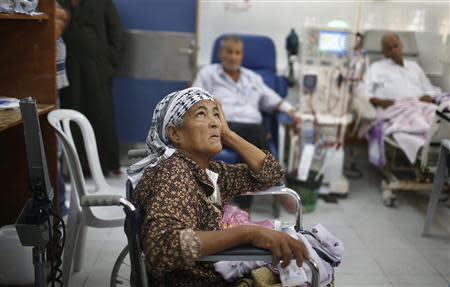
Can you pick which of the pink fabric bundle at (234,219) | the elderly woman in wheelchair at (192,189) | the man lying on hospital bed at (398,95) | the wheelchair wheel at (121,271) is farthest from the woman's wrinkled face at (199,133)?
the man lying on hospital bed at (398,95)

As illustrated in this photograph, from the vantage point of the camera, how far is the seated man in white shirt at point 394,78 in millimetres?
4219

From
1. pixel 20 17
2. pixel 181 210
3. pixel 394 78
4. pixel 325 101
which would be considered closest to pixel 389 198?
pixel 325 101

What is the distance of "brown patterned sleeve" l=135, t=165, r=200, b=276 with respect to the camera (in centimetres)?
138

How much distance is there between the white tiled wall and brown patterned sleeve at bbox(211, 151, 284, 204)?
2.65m

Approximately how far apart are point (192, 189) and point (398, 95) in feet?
10.1

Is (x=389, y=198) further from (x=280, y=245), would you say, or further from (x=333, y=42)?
(x=280, y=245)

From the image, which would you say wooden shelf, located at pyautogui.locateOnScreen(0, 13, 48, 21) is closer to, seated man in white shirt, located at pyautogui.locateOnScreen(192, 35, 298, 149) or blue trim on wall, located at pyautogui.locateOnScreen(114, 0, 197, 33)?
seated man in white shirt, located at pyautogui.locateOnScreen(192, 35, 298, 149)

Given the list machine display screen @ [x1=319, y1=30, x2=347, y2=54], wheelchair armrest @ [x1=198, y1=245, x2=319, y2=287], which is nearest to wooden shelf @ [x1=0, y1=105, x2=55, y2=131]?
wheelchair armrest @ [x1=198, y1=245, x2=319, y2=287]

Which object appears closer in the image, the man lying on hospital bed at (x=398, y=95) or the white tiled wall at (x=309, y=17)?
the man lying on hospital bed at (x=398, y=95)

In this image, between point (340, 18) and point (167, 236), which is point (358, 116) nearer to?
point (340, 18)

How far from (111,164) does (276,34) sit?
1.75 m

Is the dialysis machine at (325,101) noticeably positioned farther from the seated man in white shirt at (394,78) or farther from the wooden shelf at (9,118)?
the wooden shelf at (9,118)

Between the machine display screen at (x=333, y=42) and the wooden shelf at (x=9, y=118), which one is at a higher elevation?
the machine display screen at (x=333, y=42)

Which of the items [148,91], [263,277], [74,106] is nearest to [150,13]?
[148,91]
